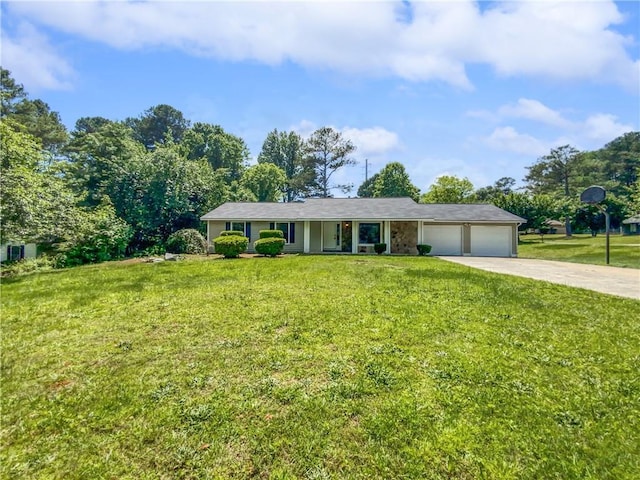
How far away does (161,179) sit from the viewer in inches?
882

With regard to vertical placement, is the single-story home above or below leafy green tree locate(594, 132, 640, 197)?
below

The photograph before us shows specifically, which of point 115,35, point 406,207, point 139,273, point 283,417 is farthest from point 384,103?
point 283,417

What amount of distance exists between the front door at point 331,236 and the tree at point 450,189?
63.9 feet

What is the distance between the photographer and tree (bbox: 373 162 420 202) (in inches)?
1572

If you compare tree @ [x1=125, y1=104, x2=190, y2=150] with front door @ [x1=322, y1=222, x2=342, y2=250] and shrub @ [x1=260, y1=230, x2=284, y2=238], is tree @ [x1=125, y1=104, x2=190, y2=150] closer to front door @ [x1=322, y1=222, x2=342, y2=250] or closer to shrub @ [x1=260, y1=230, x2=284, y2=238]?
front door @ [x1=322, y1=222, x2=342, y2=250]

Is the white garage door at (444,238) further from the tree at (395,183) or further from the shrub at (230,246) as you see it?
the tree at (395,183)

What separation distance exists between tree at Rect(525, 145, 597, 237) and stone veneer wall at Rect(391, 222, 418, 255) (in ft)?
96.7

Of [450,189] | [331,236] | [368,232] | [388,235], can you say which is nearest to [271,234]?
[331,236]

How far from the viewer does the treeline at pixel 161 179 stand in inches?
557

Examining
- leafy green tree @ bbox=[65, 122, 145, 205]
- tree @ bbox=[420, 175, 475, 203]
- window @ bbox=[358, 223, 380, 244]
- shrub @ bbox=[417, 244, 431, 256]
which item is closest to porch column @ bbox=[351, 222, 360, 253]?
window @ bbox=[358, 223, 380, 244]

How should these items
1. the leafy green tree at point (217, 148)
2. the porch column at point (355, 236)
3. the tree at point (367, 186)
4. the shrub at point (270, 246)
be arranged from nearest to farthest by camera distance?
1. the shrub at point (270, 246)
2. the porch column at point (355, 236)
3. the leafy green tree at point (217, 148)
4. the tree at point (367, 186)

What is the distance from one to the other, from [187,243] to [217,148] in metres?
22.2

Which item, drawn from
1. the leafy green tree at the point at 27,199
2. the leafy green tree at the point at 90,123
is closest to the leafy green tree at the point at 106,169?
the leafy green tree at the point at 27,199

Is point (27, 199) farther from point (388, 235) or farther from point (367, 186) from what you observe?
point (367, 186)
